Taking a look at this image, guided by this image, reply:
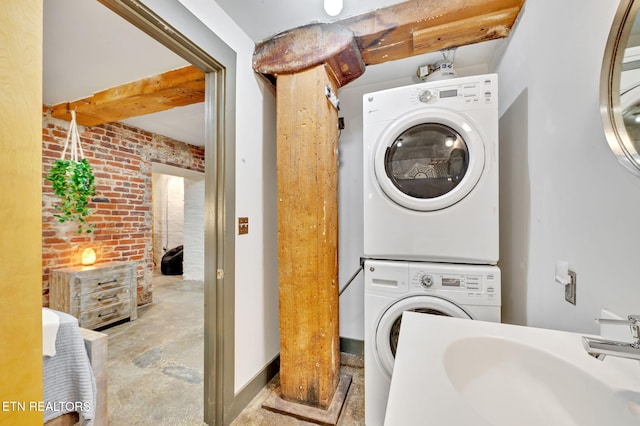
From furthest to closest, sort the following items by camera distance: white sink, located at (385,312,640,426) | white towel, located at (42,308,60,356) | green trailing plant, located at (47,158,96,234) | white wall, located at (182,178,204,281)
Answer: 1. white wall, located at (182,178,204,281)
2. green trailing plant, located at (47,158,96,234)
3. white towel, located at (42,308,60,356)
4. white sink, located at (385,312,640,426)

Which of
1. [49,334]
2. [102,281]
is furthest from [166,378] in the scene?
[102,281]

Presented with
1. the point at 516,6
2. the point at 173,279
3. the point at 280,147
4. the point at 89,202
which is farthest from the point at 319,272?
the point at 173,279

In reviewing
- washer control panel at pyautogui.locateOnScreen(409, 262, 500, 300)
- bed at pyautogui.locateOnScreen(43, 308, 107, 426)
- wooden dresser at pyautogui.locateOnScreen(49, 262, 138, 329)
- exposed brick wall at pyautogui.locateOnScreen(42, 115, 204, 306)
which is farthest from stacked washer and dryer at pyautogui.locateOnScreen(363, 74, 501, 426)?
exposed brick wall at pyautogui.locateOnScreen(42, 115, 204, 306)

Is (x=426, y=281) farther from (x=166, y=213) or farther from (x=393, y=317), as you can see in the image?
(x=166, y=213)

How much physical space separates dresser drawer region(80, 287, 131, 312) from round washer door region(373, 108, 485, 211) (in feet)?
9.92

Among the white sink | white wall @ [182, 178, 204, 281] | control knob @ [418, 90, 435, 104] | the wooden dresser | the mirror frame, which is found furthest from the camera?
white wall @ [182, 178, 204, 281]

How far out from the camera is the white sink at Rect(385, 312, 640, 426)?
46cm

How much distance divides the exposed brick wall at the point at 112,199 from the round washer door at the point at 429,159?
10.3 feet

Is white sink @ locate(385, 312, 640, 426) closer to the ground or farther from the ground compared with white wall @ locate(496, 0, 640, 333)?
closer to the ground

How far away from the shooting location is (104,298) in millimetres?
2564

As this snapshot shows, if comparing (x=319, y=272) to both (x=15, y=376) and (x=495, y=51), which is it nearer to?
(x=15, y=376)

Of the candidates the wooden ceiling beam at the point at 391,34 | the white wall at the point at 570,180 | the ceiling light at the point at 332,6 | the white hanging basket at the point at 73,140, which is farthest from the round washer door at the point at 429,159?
the white hanging basket at the point at 73,140

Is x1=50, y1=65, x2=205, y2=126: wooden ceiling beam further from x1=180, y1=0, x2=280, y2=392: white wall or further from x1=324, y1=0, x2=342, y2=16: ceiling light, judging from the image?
x1=324, y1=0, x2=342, y2=16: ceiling light

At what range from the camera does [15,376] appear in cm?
57
